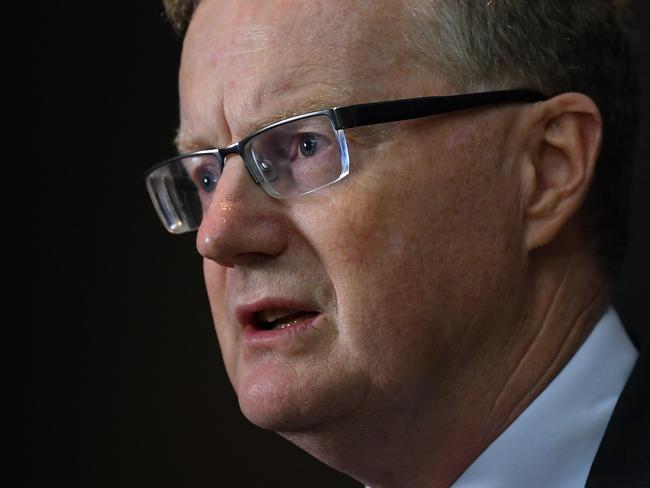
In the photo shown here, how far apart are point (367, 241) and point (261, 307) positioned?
20 cm

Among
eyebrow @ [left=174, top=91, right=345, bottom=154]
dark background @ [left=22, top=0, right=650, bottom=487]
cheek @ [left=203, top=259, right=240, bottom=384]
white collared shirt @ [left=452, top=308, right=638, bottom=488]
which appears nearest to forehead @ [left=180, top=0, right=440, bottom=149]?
eyebrow @ [left=174, top=91, right=345, bottom=154]

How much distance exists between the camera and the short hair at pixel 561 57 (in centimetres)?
154

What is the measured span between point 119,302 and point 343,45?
48.2 inches

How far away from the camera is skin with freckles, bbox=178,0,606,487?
1.49 metres

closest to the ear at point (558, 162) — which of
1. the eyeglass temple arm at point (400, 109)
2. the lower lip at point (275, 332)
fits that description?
the eyeglass temple arm at point (400, 109)

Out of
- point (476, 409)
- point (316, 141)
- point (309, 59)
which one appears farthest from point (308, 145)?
point (476, 409)

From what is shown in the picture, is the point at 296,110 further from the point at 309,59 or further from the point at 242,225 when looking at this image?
the point at 242,225

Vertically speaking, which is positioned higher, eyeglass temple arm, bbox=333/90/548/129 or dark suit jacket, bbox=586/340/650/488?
eyeglass temple arm, bbox=333/90/548/129

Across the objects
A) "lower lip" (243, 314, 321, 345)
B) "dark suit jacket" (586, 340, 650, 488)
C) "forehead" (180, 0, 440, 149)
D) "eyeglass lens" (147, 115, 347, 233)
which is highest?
"forehead" (180, 0, 440, 149)

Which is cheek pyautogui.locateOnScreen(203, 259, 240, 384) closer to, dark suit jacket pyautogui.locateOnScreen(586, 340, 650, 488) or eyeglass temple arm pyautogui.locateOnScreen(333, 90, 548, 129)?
eyeglass temple arm pyautogui.locateOnScreen(333, 90, 548, 129)

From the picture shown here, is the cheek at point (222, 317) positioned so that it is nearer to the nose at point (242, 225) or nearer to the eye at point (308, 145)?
the nose at point (242, 225)

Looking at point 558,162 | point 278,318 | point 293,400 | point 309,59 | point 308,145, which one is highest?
point 309,59

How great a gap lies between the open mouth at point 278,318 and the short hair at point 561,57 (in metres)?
0.40

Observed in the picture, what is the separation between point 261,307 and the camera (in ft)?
5.06
